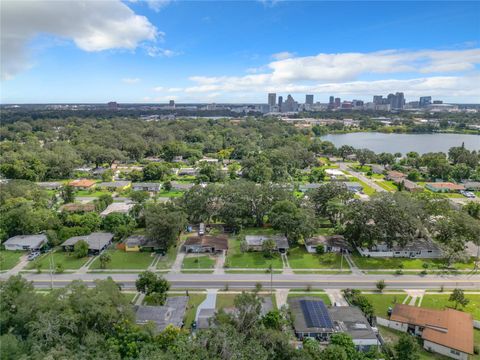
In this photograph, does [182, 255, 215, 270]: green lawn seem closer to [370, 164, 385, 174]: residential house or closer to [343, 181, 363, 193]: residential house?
[343, 181, 363, 193]: residential house

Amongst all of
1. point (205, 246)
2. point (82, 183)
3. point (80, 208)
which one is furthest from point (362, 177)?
point (82, 183)

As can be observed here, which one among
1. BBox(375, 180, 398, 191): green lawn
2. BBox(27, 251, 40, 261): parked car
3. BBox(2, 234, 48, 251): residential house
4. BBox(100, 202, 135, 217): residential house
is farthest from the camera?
BBox(375, 180, 398, 191): green lawn

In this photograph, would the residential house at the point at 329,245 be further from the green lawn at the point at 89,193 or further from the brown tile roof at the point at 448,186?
the green lawn at the point at 89,193

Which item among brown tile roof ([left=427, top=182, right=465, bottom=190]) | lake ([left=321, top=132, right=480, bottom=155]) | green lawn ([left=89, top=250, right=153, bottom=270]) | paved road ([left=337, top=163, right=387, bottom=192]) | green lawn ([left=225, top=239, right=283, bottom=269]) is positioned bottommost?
paved road ([left=337, top=163, right=387, bottom=192])

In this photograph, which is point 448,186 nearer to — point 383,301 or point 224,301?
point 383,301

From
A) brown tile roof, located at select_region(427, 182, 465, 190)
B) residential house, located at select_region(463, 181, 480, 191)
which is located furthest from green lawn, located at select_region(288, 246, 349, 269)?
residential house, located at select_region(463, 181, 480, 191)

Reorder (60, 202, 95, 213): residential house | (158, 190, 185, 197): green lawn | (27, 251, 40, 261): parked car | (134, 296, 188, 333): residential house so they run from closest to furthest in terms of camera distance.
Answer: (134, 296, 188, 333): residential house, (27, 251, 40, 261): parked car, (60, 202, 95, 213): residential house, (158, 190, 185, 197): green lawn

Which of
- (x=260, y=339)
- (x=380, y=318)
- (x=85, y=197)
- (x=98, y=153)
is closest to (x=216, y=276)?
(x=260, y=339)

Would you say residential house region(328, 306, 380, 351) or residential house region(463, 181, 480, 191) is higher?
residential house region(328, 306, 380, 351)
